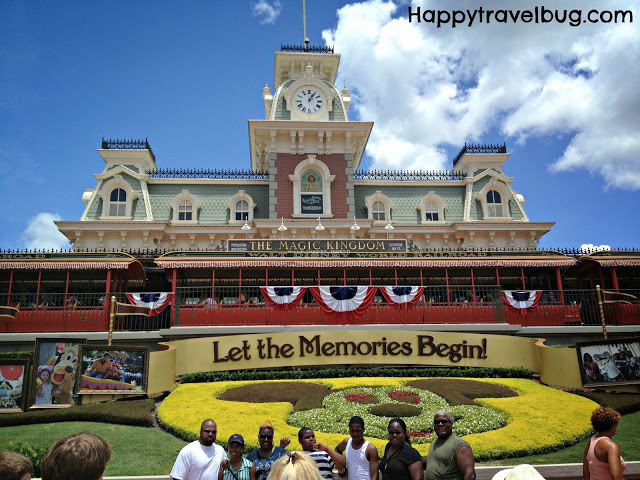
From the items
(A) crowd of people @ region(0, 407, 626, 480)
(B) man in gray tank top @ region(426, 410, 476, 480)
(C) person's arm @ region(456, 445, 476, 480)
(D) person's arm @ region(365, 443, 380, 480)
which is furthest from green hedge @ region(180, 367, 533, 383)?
(C) person's arm @ region(456, 445, 476, 480)

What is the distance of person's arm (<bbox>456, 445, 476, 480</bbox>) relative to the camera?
614cm

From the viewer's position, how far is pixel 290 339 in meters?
18.8

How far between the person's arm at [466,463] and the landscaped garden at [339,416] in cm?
431

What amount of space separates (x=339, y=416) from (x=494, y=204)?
25909mm

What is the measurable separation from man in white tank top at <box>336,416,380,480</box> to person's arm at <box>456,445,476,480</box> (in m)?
1.12

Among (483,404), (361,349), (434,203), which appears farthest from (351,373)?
(434,203)

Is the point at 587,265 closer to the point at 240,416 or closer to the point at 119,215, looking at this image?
the point at 240,416

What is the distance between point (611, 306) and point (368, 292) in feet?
36.2

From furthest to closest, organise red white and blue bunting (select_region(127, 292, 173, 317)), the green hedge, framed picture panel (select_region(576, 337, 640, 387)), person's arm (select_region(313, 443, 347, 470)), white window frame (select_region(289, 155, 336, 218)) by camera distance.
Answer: white window frame (select_region(289, 155, 336, 218)), red white and blue bunting (select_region(127, 292, 173, 317)), the green hedge, framed picture panel (select_region(576, 337, 640, 387)), person's arm (select_region(313, 443, 347, 470))

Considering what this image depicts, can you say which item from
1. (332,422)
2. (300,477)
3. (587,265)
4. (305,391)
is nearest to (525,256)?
(587,265)

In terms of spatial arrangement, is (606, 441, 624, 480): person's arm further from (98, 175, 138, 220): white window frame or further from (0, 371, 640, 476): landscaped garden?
(98, 175, 138, 220): white window frame

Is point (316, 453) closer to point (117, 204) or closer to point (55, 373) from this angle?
point (55, 373)

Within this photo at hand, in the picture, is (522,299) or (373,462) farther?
(522,299)

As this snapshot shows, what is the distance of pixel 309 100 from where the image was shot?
115 feet
